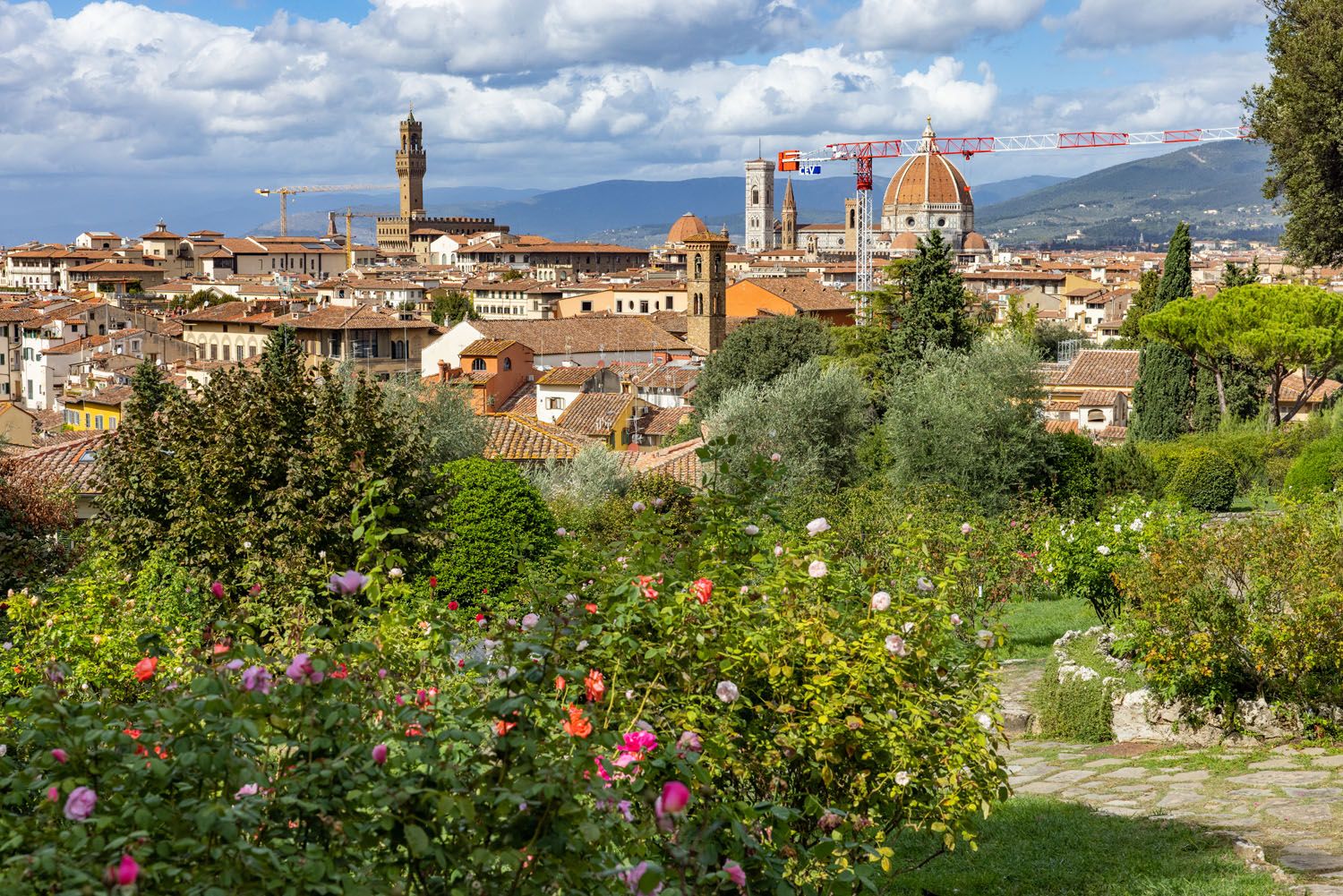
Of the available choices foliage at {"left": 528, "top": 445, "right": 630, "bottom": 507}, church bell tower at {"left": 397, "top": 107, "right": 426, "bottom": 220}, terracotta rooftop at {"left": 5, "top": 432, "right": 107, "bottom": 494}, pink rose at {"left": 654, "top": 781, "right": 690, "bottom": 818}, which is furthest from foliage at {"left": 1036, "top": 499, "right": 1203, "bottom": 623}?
church bell tower at {"left": 397, "top": 107, "right": 426, "bottom": 220}

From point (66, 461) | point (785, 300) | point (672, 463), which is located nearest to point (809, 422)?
point (672, 463)

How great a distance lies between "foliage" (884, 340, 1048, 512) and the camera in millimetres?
19203

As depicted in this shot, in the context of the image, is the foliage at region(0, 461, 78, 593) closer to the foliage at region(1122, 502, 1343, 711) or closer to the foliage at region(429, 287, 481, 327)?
the foliage at region(1122, 502, 1343, 711)

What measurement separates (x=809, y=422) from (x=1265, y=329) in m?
8.42

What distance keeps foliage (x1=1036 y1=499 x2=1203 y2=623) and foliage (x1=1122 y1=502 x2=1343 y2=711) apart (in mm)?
1423

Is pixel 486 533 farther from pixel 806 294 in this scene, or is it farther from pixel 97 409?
pixel 806 294

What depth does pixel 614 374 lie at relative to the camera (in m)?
48.6

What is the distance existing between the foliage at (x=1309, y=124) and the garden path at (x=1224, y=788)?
1388 centimetres

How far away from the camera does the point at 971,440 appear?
62.8 ft

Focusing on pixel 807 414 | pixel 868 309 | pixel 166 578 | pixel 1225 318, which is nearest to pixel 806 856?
pixel 166 578

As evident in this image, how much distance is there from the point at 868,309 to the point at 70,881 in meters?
33.1

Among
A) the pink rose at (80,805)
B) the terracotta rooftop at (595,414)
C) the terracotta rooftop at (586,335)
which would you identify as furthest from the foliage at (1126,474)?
the terracotta rooftop at (586,335)

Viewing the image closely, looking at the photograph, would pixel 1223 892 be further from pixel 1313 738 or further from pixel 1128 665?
pixel 1128 665

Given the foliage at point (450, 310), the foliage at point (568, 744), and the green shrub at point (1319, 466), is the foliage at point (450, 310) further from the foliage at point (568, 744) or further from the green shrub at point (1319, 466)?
the foliage at point (568, 744)
